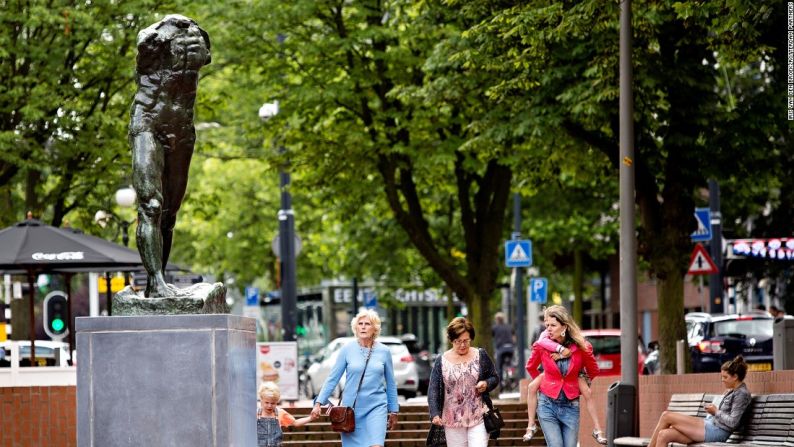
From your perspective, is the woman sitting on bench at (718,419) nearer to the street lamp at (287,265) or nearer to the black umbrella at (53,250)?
the black umbrella at (53,250)

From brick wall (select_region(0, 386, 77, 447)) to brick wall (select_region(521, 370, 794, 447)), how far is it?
6.56 meters

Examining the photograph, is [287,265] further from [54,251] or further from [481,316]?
[54,251]

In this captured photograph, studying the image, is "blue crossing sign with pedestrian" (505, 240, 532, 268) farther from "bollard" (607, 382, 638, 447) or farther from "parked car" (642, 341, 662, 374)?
"bollard" (607, 382, 638, 447)

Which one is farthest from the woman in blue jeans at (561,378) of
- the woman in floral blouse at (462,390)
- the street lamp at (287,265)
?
the street lamp at (287,265)

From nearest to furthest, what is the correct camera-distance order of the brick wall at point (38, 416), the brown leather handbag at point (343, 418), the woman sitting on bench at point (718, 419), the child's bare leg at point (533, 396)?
the brown leather handbag at point (343, 418) < the child's bare leg at point (533, 396) < the woman sitting on bench at point (718, 419) < the brick wall at point (38, 416)

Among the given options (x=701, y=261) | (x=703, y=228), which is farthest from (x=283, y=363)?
(x=703, y=228)

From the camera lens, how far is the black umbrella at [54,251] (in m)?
21.2

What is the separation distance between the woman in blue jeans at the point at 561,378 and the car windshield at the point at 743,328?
16.3 m

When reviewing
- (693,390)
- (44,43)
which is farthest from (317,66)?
(693,390)

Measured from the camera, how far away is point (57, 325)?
32125 mm

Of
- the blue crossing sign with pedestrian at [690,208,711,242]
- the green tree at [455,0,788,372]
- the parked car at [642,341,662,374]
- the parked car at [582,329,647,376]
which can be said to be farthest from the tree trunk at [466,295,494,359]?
the green tree at [455,0,788,372]

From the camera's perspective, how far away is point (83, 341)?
1129 cm

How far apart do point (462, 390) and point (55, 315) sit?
64.5 ft

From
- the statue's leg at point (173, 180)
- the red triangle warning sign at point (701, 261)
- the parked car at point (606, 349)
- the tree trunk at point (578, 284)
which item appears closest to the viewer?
the statue's leg at point (173, 180)
